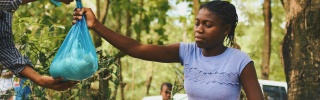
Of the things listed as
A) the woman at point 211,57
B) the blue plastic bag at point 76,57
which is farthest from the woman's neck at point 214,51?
the blue plastic bag at point 76,57

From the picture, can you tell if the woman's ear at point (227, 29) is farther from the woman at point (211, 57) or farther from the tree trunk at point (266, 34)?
the tree trunk at point (266, 34)

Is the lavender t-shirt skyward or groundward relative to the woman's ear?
groundward

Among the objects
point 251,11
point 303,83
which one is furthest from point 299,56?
point 251,11

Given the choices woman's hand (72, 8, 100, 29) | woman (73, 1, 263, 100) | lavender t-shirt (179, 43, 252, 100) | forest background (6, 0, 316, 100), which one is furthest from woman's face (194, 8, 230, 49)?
forest background (6, 0, 316, 100)

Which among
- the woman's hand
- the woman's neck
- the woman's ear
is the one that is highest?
the woman's hand

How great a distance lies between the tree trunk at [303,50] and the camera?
231 inches

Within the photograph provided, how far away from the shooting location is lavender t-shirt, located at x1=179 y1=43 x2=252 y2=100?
3.42m

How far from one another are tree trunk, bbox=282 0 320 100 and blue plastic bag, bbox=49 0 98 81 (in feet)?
9.85

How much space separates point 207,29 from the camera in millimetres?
3412

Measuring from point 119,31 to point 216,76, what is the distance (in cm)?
1213

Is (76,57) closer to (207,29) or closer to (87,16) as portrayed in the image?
(87,16)

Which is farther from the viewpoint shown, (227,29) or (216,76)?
(227,29)

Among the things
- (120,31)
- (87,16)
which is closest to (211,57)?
(87,16)

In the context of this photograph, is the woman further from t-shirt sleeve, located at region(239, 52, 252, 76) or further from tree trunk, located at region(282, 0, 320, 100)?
tree trunk, located at region(282, 0, 320, 100)
